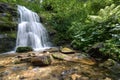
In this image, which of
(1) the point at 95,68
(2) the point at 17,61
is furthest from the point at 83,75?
(2) the point at 17,61

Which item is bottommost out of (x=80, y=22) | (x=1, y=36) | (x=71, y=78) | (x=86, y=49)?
(x=71, y=78)

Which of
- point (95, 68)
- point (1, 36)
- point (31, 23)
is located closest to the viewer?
point (95, 68)

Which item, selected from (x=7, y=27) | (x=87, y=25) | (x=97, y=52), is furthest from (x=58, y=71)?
(x=7, y=27)

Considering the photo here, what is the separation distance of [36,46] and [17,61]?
4245 mm

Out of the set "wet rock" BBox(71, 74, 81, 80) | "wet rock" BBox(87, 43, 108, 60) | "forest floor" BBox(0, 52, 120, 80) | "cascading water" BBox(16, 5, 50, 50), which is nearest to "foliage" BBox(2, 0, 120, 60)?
"wet rock" BBox(87, 43, 108, 60)

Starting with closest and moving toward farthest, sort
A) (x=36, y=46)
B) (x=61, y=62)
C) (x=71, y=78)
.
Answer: (x=71, y=78) → (x=61, y=62) → (x=36, y=46)

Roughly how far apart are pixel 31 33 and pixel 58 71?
6414mm

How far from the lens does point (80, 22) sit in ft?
37.5

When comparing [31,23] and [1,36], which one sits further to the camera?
[31,23]

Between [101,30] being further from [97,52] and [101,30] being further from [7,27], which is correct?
[7,27]

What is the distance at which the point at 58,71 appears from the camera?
5.71m

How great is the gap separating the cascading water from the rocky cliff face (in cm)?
39

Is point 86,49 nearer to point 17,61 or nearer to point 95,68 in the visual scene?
point 95,68

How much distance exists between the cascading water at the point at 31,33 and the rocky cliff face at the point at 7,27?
39 cm
